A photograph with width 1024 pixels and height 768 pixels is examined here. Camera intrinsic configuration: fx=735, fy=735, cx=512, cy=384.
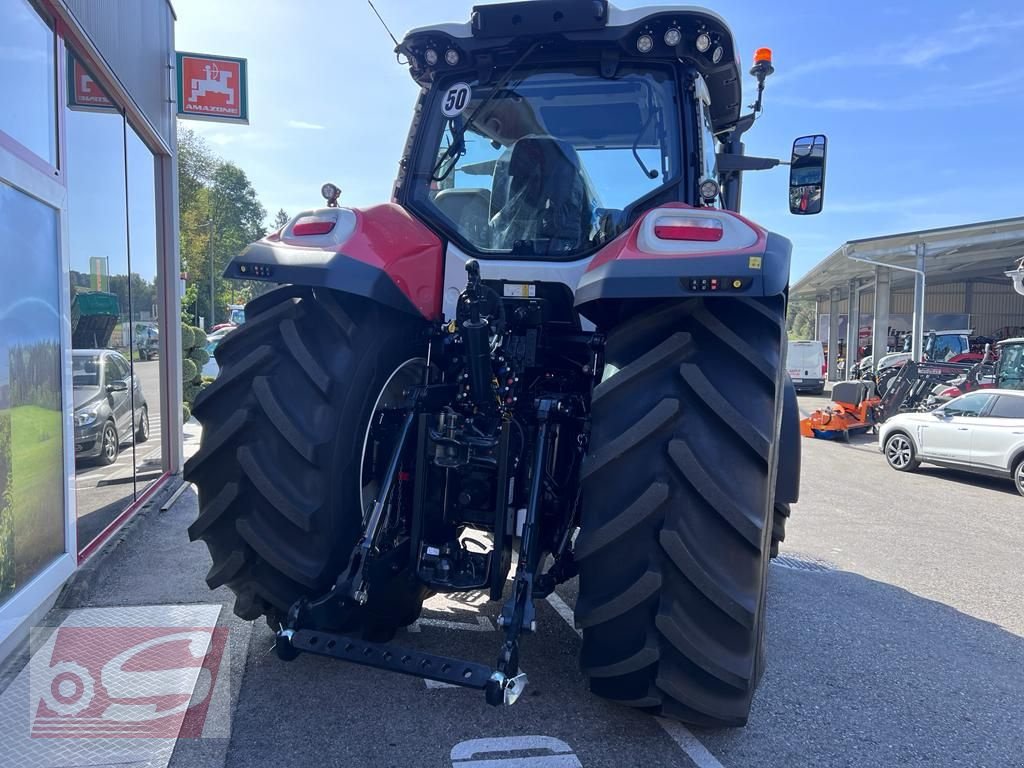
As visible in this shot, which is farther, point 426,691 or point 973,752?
point 426,691

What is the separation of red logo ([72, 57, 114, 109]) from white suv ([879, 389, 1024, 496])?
10956 millimetres

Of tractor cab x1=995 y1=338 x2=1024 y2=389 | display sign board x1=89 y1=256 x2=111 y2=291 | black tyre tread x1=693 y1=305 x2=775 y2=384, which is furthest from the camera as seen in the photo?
tractor cab x1=995 y1=338 x2=1024 y2=389

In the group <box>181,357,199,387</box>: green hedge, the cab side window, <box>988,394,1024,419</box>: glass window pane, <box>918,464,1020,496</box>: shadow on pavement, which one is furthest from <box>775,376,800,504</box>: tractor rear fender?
<box>181,357,199,387</box>: green hedge

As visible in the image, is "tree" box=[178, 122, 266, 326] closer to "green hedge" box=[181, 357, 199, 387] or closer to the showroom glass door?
"green hedge" box=[181, 357, 199, 387]

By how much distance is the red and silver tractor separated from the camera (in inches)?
93.2

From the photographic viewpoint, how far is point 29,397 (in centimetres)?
389

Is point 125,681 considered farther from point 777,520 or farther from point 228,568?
point 777,520

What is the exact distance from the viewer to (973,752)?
9.20ft

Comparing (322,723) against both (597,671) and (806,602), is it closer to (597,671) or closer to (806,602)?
(597,671)

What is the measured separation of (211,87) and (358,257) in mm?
6532

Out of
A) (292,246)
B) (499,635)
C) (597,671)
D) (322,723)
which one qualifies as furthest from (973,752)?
(292,246)

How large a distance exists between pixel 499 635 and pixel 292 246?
211cm

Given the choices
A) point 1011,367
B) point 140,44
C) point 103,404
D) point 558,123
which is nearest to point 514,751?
point 558,123

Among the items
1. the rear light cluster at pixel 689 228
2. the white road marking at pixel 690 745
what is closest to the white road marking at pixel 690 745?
the white road marking at pixel 690 745
